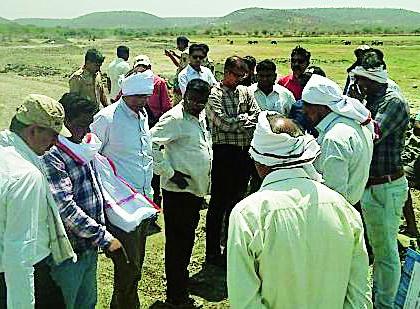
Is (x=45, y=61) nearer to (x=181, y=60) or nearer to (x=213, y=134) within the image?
(x=181, y=60)

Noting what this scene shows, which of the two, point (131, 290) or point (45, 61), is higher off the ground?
point (131, 290)

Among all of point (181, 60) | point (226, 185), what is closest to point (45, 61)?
point (181, 60)

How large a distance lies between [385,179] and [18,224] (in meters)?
3.02

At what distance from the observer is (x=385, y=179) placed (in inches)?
197

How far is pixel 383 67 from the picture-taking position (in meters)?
5.05

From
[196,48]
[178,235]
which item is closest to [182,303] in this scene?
[178,235]

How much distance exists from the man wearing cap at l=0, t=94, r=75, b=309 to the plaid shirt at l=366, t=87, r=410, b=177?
99.9 inches

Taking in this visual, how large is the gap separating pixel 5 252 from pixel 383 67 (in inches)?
130

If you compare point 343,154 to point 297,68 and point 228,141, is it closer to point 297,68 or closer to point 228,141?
point 228,141

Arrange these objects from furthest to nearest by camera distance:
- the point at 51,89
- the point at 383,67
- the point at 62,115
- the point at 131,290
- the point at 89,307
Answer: the point at 51,89 < the point at 383,67 < the point at 131,290 < the point at 89,307 < the point at 62,115

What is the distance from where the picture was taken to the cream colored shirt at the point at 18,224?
304cm

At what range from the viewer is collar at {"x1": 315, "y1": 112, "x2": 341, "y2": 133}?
418cm

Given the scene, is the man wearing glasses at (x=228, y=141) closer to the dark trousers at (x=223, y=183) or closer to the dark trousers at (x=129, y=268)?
the dark trousers at (x=223, y=183)

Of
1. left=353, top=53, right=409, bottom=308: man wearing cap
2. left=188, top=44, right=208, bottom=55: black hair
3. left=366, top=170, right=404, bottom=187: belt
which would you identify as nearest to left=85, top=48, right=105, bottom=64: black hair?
left=188, top=44, right=208, bottom=55: black hair
